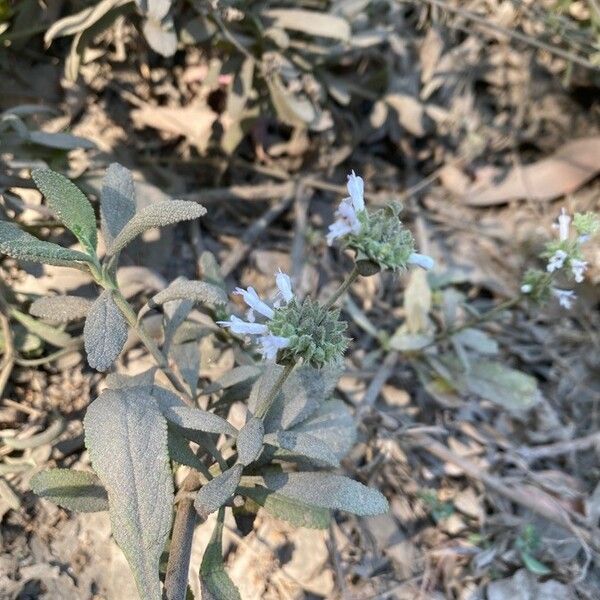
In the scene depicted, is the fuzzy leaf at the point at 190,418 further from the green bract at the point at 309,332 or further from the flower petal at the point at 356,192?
the flower petal at the point at 356,192

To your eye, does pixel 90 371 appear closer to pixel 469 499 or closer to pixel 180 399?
pixel 180 399

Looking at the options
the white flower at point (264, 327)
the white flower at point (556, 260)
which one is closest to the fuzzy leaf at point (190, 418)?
the white flower at point (264, 327)

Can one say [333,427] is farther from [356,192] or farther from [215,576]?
[356,192]

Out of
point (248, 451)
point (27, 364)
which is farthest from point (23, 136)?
point (248, 451)

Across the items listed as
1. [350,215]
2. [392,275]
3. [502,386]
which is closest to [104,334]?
[350,215]

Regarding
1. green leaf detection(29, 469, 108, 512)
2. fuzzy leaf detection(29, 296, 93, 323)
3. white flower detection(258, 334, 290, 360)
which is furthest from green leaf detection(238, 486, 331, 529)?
fuzzy leaf detection(29, 296, 93, 323)

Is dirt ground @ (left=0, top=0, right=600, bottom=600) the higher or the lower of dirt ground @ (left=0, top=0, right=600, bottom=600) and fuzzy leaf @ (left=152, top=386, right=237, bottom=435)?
the lower

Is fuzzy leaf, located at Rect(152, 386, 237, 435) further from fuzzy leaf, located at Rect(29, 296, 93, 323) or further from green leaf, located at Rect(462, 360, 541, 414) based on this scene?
green leaf, located at Rect(462, 360, 541, 414)
